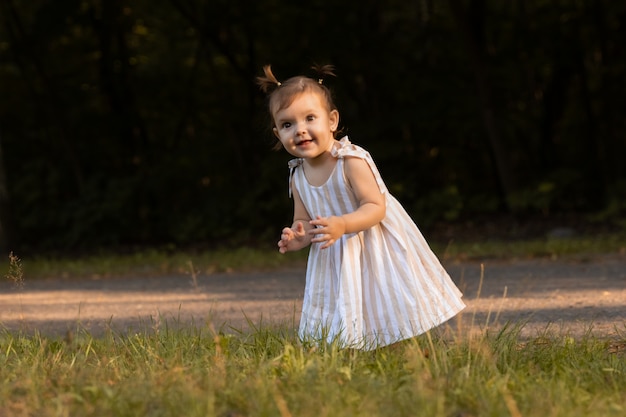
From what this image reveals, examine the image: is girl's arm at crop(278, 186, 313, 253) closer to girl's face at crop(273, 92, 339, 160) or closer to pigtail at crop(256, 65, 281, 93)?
girl's face at crop(273, 92, 339, 160)

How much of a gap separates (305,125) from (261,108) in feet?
51.7

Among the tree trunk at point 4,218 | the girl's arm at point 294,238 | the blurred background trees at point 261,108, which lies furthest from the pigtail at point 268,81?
the blurred background trees at point 261,108

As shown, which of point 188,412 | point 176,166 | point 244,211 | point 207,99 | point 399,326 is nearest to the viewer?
point 188,412

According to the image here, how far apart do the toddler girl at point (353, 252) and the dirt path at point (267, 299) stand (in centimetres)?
83

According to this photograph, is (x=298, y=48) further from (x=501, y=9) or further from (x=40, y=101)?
(x=40, y=101)

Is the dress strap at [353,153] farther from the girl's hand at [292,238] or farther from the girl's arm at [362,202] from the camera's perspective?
the girl's hand at [292,238]

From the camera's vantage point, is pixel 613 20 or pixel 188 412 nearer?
pixel 188 412

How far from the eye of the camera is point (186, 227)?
1877 cm

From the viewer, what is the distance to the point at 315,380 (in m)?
3.56

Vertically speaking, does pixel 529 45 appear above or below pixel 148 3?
below

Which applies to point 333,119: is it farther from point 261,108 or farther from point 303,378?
point 261,108

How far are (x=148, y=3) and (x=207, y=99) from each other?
2528 millimetres

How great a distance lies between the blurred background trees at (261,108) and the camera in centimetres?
1831

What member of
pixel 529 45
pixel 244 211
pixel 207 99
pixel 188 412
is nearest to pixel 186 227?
pixel 244 211
